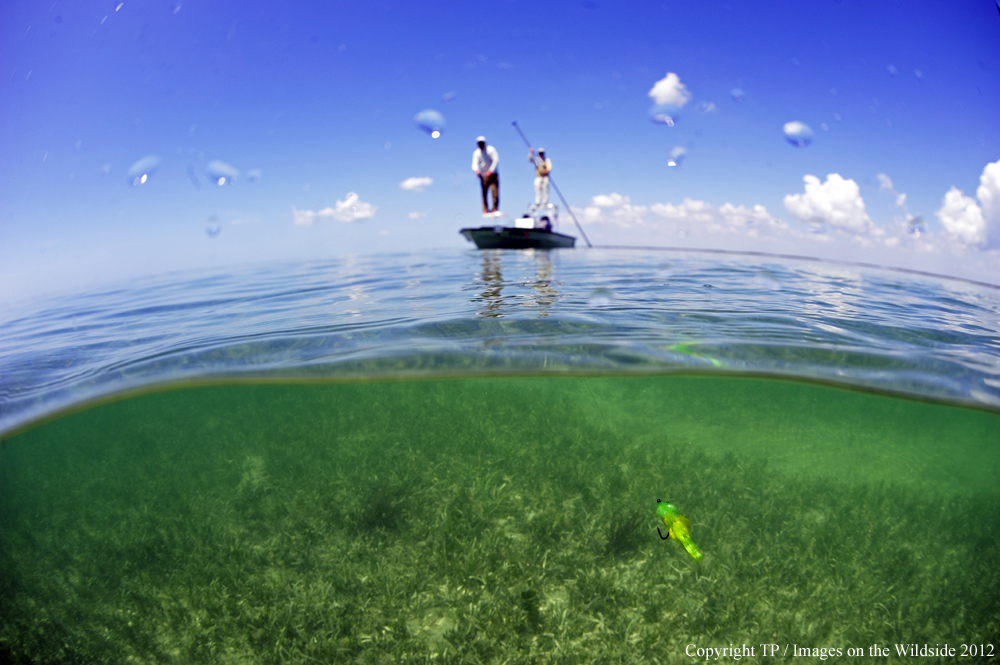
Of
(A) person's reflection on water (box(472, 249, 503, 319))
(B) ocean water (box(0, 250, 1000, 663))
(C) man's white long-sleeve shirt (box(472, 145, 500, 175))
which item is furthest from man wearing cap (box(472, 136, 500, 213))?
(B) ocean water (box(0, 250, 1000, 663))

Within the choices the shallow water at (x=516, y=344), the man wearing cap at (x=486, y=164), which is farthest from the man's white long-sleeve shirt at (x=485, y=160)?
the shallow water at (x=516, y=344)

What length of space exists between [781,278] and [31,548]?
47.3ft

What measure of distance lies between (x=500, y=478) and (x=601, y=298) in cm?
349

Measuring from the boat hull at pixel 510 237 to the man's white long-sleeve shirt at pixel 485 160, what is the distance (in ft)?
12.1

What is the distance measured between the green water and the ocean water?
30mm

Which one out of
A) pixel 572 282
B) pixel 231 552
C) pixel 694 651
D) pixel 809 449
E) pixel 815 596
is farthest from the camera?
pixel 572 282

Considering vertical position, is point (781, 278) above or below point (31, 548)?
above

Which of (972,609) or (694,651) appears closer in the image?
(694,651)

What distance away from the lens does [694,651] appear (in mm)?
3883

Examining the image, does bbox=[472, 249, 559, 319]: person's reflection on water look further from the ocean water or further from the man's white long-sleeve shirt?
the man's white long-sleeve shirt

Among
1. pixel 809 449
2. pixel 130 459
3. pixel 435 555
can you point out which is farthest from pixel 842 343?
pixel 130 459

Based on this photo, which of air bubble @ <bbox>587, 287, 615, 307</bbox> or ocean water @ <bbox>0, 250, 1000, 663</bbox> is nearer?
ocean water @ <bbox>0, 250, 1000, 663</bbox>

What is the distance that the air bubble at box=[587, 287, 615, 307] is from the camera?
6980 mm

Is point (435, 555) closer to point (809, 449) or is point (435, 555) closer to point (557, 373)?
point (557, 373)
